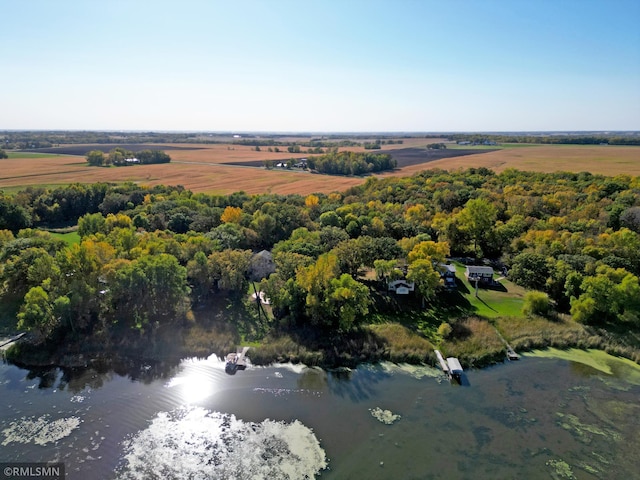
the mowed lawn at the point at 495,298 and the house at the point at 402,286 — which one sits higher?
the house at the point at 402,286

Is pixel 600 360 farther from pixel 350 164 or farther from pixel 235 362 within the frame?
pixel 350 164

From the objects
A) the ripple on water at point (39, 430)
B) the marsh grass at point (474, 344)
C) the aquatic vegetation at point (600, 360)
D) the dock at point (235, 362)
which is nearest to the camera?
the ripple on water at point (39, 430)

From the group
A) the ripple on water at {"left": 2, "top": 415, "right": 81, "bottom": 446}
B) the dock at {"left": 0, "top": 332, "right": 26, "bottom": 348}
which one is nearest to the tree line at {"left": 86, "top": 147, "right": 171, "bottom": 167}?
the dock at {"left": 0, "top": 332, "right": 26, "bottom": 348}

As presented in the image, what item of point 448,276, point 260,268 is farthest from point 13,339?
point 448,276

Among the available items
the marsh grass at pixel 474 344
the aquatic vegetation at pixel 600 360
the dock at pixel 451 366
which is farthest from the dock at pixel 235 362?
the aquatic vegetation at pixel 600 360

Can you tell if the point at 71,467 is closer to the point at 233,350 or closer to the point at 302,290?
the point at 233,350

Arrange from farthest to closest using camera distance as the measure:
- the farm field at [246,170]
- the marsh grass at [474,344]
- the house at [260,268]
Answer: the farm field at [246,170] → the house at [260,268] → the marsh grass at [474,344]

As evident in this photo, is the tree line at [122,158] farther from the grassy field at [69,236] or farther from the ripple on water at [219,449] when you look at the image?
the ripple on water at [219,449]
